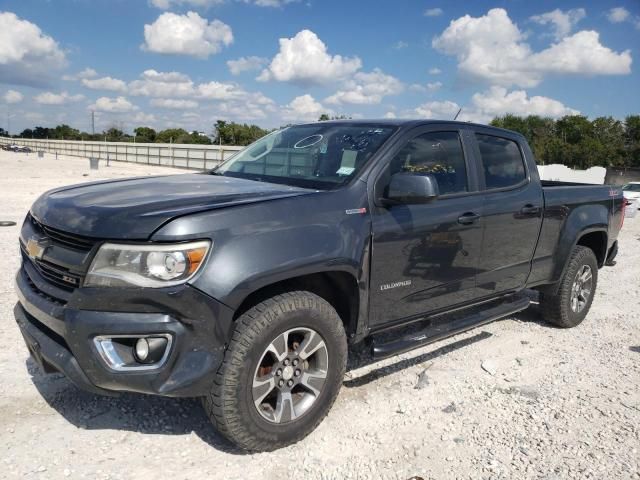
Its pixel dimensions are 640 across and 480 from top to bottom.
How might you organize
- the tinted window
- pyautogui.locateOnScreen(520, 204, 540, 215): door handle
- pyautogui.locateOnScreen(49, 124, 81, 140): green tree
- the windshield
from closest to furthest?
1. the windshield
2. the tinted window
3. pyautogui.locateOnScreen(520, 204, 540, 215): door handle
4. pyautogui.locateOnScreen(49, 124, 81, 140): green tree

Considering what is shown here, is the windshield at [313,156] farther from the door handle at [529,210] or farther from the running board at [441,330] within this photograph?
the door handle at [529,210]

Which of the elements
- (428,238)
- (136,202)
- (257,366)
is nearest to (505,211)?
(428,238)

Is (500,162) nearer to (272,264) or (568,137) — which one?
(272,264)

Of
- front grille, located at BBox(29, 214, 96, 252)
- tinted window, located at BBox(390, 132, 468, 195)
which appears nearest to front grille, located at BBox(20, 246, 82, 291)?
front grille, located at BBox(29, 214, 96, 252)

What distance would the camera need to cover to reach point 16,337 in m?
4.32

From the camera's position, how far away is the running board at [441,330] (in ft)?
10.9

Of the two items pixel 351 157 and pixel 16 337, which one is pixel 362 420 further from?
pixel 16 337

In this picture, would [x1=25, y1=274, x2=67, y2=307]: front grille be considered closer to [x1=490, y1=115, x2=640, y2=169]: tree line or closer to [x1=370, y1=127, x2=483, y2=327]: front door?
[x1=370, y1=127, x2=483, y2=327]: front door

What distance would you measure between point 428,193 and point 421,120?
0.93 meters

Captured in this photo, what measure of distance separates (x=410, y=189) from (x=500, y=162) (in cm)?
159

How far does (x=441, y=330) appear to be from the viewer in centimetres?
376

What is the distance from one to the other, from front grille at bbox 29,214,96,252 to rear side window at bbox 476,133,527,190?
2.89m

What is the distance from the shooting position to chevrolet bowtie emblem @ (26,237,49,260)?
9.30 ft

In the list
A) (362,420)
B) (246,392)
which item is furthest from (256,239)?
(362,420)
